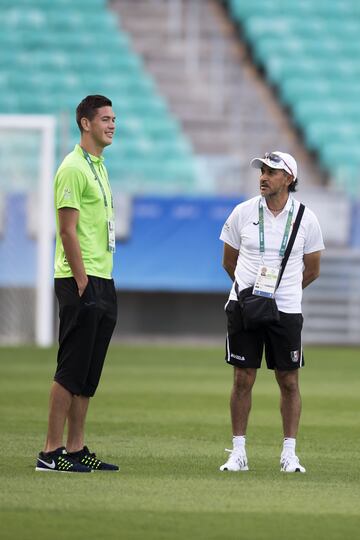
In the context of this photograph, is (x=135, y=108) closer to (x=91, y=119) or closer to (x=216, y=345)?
(x=216, y=345)

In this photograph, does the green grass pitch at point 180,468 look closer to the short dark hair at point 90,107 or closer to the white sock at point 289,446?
the white sock at point 289,446

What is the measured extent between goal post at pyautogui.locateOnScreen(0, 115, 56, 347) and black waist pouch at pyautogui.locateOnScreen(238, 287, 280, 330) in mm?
12685

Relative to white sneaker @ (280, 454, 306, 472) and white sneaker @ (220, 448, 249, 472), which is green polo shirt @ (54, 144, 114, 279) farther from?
white sneaker @ (280, 454, 306, 472)

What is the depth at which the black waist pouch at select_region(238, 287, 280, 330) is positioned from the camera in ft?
28.0

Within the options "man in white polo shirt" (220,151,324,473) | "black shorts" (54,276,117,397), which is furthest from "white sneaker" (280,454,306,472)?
"black shorts" (54,276,117,397)

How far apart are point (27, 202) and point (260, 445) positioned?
12.7m

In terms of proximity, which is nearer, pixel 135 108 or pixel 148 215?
pixel 148 215

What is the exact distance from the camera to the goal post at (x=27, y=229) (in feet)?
69.6

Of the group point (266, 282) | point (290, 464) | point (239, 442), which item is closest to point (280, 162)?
point (266, 282)

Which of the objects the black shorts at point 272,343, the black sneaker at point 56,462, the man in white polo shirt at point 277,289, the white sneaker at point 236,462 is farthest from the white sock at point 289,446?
the black sneaker at point 56,462

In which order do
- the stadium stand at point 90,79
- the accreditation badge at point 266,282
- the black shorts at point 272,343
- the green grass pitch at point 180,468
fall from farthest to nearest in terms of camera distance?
the stadium stand at point 90,79
the black shorts at point 272,343
the accreditation badge at point 266,282
the green grass pitch at point 180,468

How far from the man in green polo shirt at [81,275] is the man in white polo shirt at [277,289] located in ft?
2.60

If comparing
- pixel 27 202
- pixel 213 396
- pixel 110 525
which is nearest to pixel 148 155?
pixel 27 202

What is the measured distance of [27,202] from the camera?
2230 cm
